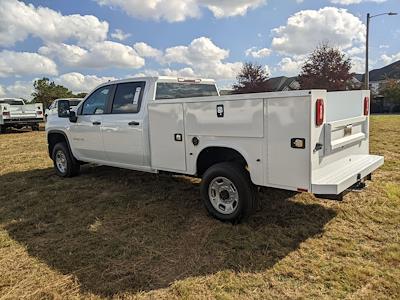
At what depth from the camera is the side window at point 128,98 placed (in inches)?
227

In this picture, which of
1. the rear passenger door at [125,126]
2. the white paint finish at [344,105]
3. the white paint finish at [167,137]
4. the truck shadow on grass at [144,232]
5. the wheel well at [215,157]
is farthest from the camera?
the rear passenger door at [125,126]

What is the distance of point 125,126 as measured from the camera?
586cm

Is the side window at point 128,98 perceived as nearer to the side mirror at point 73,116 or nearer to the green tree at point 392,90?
the side mirror at point 73,116

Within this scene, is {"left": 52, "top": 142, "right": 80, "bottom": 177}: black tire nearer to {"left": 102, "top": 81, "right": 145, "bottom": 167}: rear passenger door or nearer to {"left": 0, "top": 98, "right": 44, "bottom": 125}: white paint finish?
{"left": 102, "top": 81, "right": 145, "bottom": 167}: rear passenger door

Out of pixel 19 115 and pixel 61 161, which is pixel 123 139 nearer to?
pixel 61 161

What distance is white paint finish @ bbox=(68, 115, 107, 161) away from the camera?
6.61m

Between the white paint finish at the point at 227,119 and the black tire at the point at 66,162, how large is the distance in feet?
11.9

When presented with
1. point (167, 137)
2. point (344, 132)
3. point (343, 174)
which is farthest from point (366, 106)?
point (167, 137)

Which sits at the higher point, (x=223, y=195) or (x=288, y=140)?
(x=288, y=140)

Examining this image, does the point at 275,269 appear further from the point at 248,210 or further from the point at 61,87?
the point at 61,87

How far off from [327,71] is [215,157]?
89.0ft

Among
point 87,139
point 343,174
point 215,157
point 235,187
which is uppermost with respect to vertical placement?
point 87,139

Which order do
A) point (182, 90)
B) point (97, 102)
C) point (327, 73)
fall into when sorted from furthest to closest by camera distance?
point (327, 73) < point (97, 102) < point (182, 90)

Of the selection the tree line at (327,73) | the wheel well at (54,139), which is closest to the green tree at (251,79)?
the tree line at (327,73)
